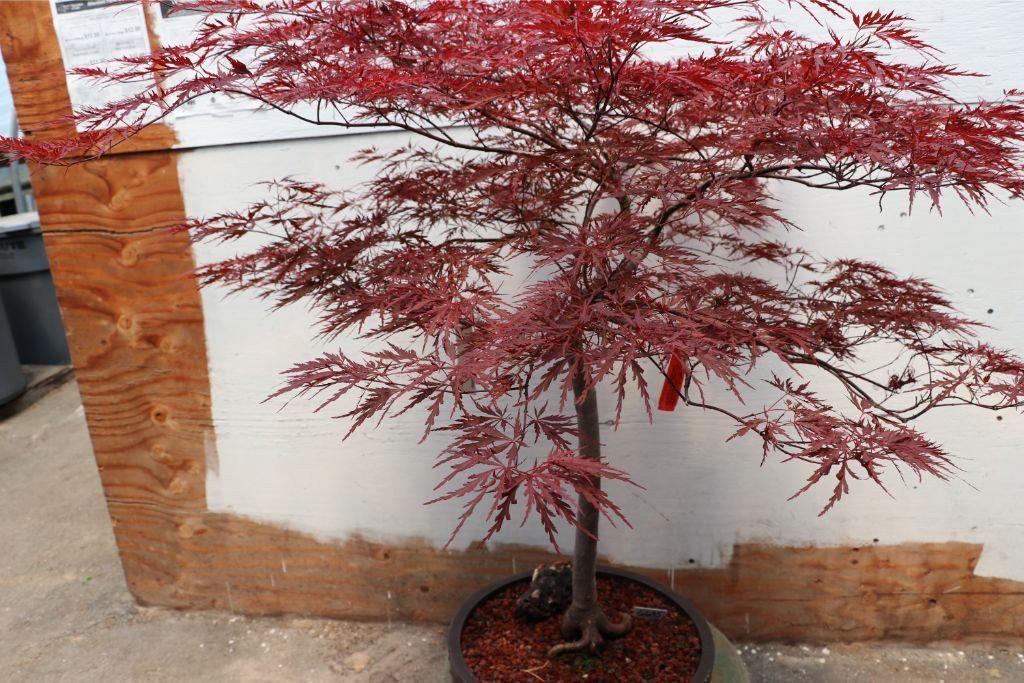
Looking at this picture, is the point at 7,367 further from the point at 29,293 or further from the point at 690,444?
the point at 690,444

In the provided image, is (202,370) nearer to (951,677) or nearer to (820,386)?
(820,386)

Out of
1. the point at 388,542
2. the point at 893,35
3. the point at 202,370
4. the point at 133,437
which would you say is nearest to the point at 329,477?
the point at 388,542

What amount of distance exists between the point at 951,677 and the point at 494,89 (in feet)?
5.80

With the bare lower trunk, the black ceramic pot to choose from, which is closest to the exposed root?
the bare lower trunk

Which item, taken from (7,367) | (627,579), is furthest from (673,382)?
(7,367)

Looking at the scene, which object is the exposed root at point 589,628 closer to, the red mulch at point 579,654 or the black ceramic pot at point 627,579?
the red mulch at point 579,654

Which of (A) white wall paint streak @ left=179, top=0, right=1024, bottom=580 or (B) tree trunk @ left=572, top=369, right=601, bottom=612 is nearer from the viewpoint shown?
(B) tree trunk @ left=572, top=369, right=601, bottom=612

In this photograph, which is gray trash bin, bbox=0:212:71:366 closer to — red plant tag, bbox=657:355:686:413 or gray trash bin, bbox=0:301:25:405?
gray trash bin, bbox=0:301:25:405

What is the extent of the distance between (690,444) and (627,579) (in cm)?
39

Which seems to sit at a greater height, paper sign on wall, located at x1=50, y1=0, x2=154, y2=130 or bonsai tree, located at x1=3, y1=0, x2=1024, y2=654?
paper sign on wall, located at x1=50, y1=0, x2=154, y2=130

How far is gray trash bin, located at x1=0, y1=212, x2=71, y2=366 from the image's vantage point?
3449mm

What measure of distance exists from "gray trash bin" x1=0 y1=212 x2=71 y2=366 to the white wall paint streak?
2.19 m

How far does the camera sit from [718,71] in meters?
1.00

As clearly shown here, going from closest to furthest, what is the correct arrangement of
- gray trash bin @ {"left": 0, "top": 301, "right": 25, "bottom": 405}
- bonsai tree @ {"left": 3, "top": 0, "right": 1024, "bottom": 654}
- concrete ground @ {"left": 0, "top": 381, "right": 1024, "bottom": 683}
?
bonsai tree @ {"left": 3, "top": 0, "right": 1024, "bottom": 654} < concrete ground @ {"left": 0, "top": 381, "right": 1024, "bottom": 683} < gray trash bin @ {"left": 0, "top": 301, "right": 25, "bottom": 405}
